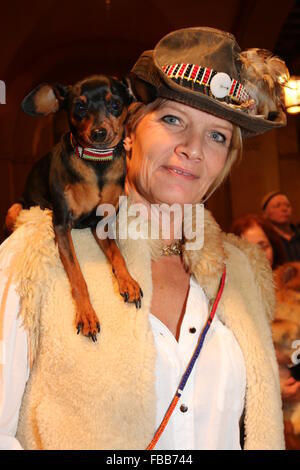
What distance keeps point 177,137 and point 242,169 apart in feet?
17.4

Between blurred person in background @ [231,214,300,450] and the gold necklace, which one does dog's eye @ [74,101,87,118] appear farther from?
blurred person in background @ [231,214,300,450]

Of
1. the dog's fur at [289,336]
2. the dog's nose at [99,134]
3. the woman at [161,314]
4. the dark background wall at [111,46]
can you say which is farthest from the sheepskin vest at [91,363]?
the dark background wall at [111,46]

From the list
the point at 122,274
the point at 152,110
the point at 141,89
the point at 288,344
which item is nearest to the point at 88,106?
the point at 141,89

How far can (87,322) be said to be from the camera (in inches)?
42.6

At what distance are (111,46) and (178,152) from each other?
23.7 feet

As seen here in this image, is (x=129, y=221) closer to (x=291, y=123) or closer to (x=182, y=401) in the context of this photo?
(x=182, y=401)

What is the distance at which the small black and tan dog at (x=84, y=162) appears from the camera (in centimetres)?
109

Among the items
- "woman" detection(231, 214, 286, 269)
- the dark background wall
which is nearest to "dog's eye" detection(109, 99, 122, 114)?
"woman" detection(231, 214, 286, 269)

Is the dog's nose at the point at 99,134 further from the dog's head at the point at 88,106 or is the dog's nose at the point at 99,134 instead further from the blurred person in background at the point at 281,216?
the blurred person in background at the point at 281,216

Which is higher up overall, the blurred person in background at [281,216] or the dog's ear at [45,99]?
the dog's ear at [45,99]

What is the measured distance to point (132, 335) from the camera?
1.13 m

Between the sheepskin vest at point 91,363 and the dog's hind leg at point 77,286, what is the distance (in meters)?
0.02

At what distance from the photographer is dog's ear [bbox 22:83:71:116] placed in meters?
1.07
